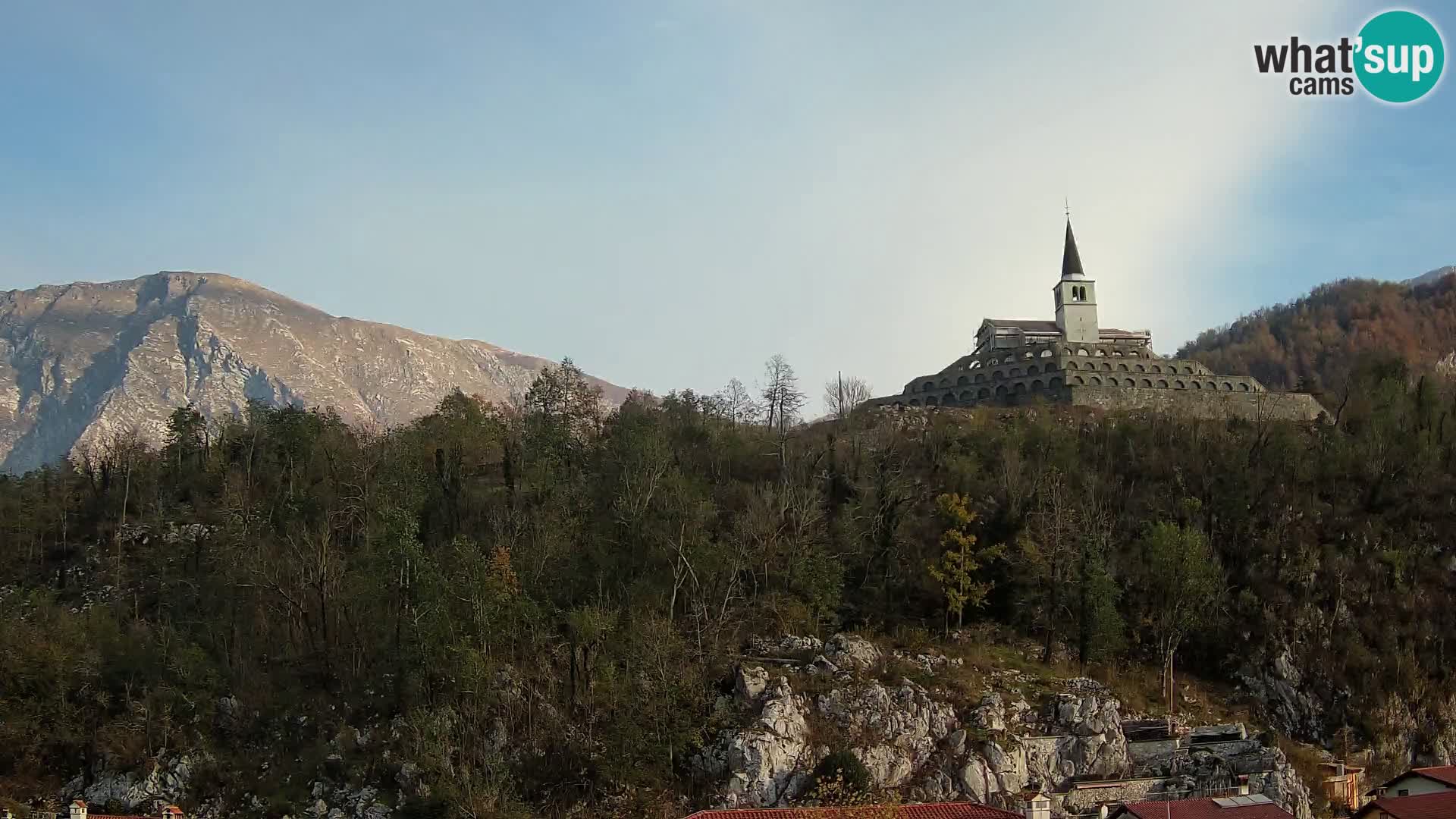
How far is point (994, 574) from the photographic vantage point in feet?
170

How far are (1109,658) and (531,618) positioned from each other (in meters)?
24.7

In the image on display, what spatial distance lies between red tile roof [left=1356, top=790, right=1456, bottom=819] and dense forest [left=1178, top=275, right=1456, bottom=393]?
9117 cm

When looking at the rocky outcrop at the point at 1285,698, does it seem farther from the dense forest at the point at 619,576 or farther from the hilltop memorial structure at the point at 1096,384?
the hilltop memorial structure at the point at 1096,384

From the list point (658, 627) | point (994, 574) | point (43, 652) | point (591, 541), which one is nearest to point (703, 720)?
point (658, 627)

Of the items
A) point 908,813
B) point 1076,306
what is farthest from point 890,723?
point 1076,306

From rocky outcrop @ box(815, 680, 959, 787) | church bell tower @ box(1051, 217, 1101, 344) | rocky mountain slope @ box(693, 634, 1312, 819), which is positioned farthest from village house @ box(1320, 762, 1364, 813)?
church bell tower @ box(1051, 217, 1101, 344)

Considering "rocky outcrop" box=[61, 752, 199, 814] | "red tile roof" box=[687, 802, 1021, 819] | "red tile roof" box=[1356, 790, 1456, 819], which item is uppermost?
"red tile roof" box=[1356, 790, 1456, 819]

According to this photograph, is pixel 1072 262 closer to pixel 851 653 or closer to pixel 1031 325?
pixel 1031 325

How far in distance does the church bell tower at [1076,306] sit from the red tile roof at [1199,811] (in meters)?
66.3

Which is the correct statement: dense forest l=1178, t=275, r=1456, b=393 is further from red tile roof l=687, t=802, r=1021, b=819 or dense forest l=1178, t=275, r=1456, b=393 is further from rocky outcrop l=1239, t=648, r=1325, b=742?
red tile roof l=687, t=802, r=1021, b=819

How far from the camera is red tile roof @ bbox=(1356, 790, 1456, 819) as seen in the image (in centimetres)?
3047

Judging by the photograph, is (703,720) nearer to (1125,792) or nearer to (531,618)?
(531,618)

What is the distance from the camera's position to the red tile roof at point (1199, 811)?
30.7m

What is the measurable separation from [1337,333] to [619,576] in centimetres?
12772
